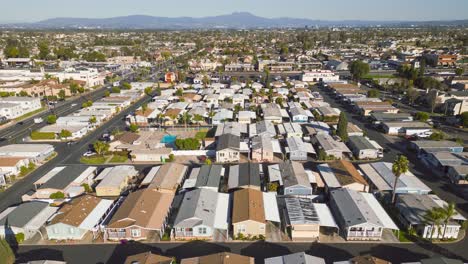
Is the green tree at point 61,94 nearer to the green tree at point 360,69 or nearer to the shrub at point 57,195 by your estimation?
the shrub at point 57,195

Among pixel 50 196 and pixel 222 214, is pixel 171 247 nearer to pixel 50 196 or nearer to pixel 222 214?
pixel 222 214

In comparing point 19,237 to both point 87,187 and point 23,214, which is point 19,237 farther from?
point 87,187

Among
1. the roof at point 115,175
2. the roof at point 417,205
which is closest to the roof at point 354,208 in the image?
the roof at point 417,205

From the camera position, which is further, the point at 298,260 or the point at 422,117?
the point at 422,117

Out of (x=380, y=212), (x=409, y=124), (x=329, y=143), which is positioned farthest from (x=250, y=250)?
(x=409, y=124)

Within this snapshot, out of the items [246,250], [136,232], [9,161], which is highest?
[9,161]

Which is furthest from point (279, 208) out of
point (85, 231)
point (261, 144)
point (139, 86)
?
point (139, 86)
